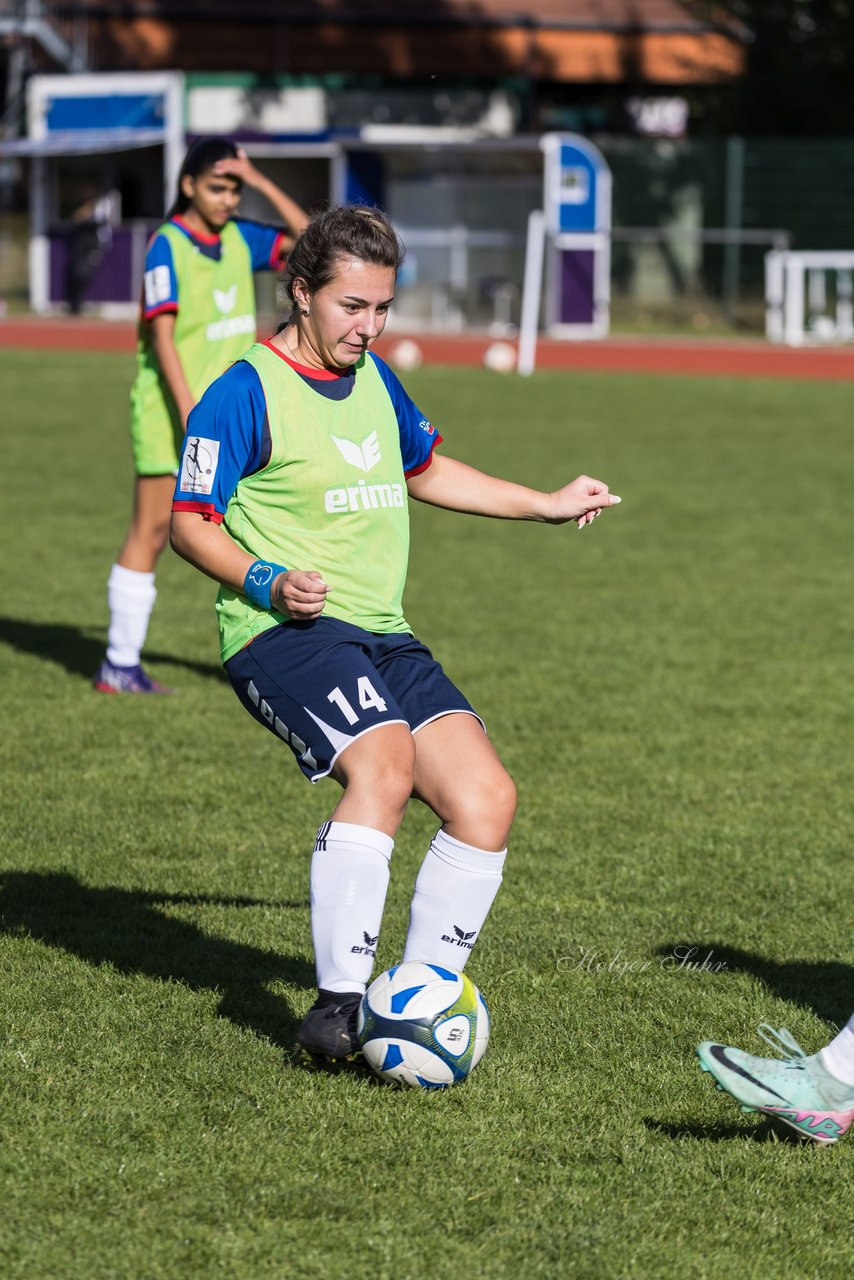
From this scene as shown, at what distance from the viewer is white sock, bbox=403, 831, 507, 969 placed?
12.9 feet

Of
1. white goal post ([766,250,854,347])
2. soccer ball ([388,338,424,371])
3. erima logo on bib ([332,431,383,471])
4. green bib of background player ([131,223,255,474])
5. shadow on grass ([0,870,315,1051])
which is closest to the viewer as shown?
erima logo on bib ([332,431,383,471])

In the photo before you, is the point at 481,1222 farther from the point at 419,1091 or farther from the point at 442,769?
the point at 442,769

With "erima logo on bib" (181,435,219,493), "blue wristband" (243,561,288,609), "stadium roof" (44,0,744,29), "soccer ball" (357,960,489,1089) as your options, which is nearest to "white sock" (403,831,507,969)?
"soccer ball" (357,960,489,1089)

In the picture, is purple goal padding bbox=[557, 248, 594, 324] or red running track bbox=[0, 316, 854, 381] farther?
purple goal padding bbox=[557, 248, 594, 324]

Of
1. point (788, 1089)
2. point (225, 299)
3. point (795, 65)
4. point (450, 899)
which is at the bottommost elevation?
point (788, 1089)

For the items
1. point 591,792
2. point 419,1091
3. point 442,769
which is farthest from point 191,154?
point 419,1091

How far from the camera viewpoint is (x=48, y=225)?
34750 mm

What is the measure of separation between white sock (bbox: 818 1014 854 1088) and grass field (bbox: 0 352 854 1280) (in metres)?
0.20

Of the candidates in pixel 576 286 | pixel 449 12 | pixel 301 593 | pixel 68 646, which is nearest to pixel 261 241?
pixel 68 646

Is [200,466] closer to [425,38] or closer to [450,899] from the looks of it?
[450,899]

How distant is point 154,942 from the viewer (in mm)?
4727

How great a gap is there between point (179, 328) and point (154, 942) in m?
3.59

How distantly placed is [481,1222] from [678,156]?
32997 millimetres

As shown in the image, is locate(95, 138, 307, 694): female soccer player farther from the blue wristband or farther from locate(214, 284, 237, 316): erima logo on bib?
the blue wristband
